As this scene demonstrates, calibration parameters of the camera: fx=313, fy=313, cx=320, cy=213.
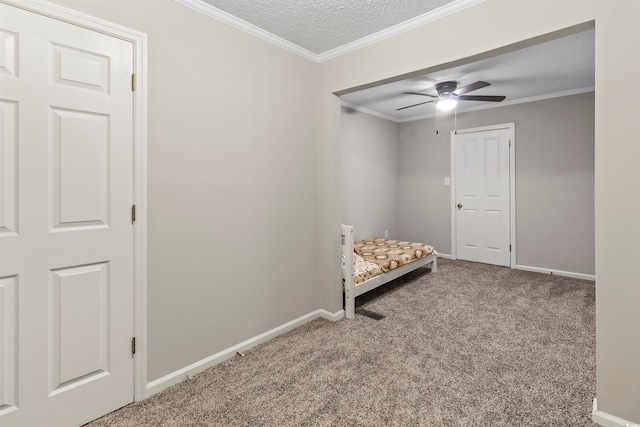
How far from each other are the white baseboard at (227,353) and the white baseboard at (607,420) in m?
1.80

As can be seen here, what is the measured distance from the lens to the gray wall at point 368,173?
4.64m

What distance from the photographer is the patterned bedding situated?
358 cm

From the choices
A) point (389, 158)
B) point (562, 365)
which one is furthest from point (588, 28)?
point (389, 158)

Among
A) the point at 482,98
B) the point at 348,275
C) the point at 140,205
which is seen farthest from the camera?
the point at 482,98

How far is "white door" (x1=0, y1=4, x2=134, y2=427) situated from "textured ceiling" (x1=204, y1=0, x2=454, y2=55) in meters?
0.87

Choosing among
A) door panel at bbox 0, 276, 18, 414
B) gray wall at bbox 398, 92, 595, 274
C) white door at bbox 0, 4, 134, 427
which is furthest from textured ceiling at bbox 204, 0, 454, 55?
gray wall at bbox 398, 92, 595, 274

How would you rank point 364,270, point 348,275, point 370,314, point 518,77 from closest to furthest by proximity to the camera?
point 348,275 → point 370,314 → point 364,270 → point 518,77

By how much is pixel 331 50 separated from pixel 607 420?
3.04m

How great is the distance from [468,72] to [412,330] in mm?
2685

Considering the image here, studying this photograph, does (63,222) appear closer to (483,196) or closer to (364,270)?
(364,270)

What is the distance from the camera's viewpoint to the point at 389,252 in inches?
159

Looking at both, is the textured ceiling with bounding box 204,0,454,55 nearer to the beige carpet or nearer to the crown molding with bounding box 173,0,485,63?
the crown molding with bounding box 173,0,485,63

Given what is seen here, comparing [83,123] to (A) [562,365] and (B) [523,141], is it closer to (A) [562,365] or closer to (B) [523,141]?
(A) [562,365]

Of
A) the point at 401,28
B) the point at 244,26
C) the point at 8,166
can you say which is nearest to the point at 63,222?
the point at 8,166
